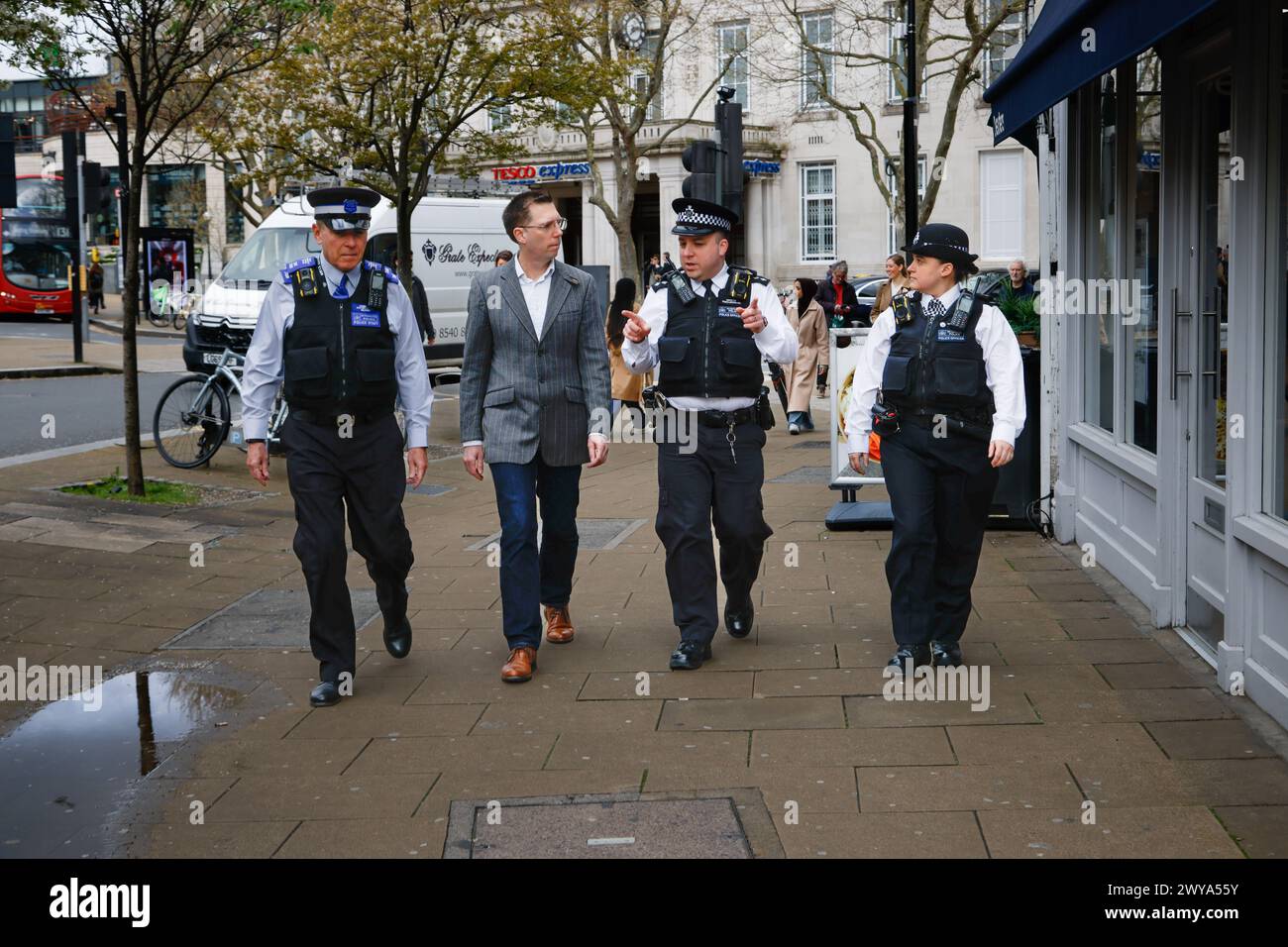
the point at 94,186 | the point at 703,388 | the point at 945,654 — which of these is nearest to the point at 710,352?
the point at 703,388

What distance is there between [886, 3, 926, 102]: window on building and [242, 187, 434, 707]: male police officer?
14.0 metres

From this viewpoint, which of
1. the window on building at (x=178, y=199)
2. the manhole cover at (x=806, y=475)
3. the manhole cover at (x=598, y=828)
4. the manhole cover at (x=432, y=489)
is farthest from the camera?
the window on building at (x=178, y=199)

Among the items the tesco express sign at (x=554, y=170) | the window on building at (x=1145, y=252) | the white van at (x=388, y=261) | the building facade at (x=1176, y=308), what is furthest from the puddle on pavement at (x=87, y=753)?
the tesco express sign at (x=554, y=170)

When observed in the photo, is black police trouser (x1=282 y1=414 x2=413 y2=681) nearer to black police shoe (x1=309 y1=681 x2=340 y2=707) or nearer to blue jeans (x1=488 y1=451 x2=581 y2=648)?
black police shoe (x1=309 y1=681 x2=340 y2=707)

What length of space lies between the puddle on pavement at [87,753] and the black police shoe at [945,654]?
285cm

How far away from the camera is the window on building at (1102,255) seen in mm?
8320

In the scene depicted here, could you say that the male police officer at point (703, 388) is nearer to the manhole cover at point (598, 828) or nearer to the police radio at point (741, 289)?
the police radio at point (741, 289)

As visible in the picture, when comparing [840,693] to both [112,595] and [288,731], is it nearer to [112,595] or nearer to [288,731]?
[288,731]

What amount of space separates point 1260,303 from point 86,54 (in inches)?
358

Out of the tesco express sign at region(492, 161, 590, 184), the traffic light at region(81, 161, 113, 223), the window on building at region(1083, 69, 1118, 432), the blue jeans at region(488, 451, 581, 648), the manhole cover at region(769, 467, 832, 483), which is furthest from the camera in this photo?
the tesco express sign at region(492, 161, 590, 184)


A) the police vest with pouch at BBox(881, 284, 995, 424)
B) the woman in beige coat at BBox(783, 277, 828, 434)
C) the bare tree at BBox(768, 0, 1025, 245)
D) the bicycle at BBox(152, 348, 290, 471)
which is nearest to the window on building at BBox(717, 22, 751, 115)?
the bare tree at BBox(768, 0, 1025, 245)

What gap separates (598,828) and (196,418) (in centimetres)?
895

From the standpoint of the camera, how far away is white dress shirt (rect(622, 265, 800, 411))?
650cm
